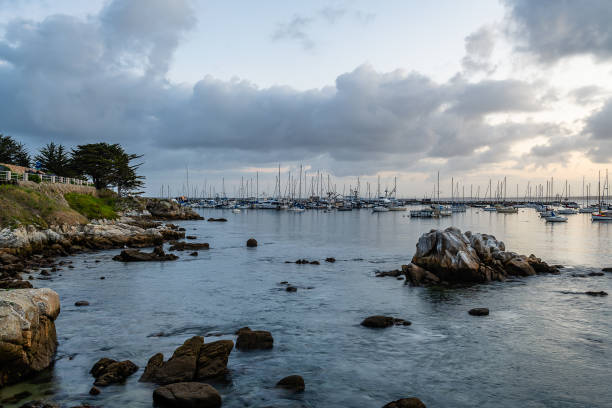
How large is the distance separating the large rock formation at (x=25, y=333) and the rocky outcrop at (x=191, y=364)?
421 centimetres

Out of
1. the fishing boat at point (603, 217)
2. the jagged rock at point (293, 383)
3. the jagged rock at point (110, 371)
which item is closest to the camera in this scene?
the jagged rock at point (110, 371)

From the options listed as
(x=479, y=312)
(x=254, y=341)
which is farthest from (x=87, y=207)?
(x=479, y=312)


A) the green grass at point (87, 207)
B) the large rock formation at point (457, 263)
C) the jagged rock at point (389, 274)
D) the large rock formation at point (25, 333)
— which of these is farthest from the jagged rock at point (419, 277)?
the green grass at point (87, 207)

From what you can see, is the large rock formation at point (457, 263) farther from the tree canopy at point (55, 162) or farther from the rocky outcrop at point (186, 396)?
the tree canopy at point (55, 162)

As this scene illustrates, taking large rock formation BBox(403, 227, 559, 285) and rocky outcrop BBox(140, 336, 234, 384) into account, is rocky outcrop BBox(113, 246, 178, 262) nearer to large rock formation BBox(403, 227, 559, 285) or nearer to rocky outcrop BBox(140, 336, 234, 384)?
large rock formation BBox(403, 227, 559, 285)

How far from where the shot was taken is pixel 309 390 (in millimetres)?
Answer: 15383

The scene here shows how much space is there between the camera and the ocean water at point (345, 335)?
595 inches

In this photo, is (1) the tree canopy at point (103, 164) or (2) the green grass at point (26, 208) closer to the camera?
(2) the green grass at point (26, 208)

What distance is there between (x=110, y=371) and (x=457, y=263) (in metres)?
27.4

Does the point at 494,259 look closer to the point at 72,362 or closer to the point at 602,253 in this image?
the point at 602,253

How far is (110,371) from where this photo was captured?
1553cm

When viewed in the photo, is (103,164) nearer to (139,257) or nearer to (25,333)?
(139,257)

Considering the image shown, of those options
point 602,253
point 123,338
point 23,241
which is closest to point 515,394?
point 123,338

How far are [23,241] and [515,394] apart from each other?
4717 cm
